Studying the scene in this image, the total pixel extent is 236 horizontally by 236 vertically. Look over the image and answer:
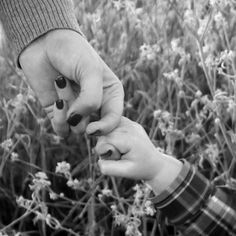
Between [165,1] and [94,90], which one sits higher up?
[94,90]

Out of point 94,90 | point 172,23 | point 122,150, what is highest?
point 94,90

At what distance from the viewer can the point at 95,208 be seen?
5.38ft

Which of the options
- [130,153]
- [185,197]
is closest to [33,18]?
[130,153]

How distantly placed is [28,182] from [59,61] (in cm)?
66

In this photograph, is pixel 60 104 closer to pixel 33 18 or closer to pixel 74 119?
pixel 74 119

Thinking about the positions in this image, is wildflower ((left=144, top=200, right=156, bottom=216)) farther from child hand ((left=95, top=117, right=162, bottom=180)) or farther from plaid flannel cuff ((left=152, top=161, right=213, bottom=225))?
child hand ((left=95, top=117, right=162, bottom=180))

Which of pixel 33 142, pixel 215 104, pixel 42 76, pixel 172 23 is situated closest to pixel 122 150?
pixel 42 76

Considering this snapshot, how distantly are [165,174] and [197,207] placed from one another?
0.10 m

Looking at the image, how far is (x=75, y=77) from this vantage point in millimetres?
1124

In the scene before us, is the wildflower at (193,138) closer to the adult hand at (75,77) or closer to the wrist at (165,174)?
the wrist at (165,174)

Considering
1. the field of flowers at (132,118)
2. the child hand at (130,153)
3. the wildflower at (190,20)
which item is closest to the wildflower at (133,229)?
the field of flowers at (132,118)

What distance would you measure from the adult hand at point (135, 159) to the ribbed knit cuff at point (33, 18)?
220 mm

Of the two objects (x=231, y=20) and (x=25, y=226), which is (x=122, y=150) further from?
(x=231, y=20)

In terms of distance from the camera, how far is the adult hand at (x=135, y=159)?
108 centimetres
